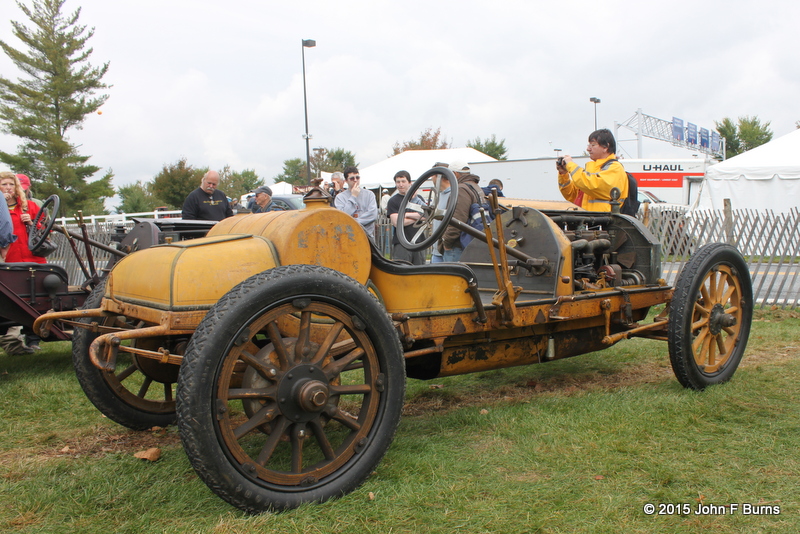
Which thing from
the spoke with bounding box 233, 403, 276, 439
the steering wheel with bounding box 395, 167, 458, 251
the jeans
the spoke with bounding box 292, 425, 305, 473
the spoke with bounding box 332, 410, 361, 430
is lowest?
the spoke with bounding box 292, 425, 305, 473

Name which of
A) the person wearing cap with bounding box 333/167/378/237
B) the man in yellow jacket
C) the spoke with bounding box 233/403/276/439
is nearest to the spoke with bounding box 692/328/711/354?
the man in yellow jacket

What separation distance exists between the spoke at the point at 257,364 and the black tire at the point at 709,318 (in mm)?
2774

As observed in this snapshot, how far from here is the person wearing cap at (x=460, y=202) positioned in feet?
19.1

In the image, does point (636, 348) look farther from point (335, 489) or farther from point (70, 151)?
point (70, 151)

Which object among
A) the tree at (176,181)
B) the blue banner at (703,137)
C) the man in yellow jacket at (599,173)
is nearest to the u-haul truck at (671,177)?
the man in yellow jacket at (599,173)

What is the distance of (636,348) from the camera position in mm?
5816

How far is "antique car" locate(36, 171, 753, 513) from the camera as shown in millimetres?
2443

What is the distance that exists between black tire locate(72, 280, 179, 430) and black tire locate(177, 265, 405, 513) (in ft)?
2.04

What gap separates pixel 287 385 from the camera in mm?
2574

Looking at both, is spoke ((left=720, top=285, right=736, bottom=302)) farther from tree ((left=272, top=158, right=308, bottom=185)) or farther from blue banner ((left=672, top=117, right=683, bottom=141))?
tree ((left=272, top=158, right=308, bottom=185))

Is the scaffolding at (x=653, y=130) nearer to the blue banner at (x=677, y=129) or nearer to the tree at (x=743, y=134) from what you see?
the blue banner at (x=677, y=129)

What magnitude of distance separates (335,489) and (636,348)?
4.08m

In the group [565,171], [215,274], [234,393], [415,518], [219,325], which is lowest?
[415,518]

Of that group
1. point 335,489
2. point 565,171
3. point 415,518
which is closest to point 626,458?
point 415,518
